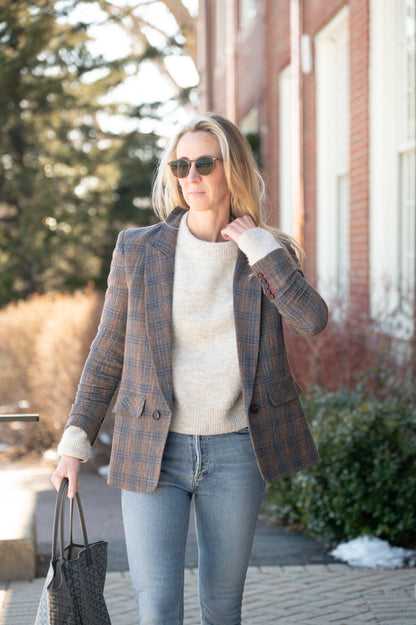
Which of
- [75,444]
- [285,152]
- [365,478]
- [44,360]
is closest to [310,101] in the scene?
[285,152]

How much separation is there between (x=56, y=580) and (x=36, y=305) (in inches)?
333

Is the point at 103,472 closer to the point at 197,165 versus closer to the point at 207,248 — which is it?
the point at 207,248

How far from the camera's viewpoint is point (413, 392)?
5.87 metres

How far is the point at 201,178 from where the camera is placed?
9.21 feet

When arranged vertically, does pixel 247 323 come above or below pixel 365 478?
above

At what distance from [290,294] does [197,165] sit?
1.64ft

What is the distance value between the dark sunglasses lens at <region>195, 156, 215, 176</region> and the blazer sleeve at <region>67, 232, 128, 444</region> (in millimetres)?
358

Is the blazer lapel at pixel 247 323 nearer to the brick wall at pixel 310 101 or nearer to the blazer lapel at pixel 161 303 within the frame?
the blazer lapel at pixel 161 303

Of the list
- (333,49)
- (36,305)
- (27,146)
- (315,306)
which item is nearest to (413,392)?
(315,306)

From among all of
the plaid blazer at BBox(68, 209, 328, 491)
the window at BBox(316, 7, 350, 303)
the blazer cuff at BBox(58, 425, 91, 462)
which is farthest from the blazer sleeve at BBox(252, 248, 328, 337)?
the window at BBox(316, 7, 350, 303)

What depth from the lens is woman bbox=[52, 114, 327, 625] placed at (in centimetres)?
269

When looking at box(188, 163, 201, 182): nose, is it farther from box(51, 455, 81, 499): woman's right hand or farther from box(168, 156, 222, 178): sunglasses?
box(51, 455, 81, 499): woman's right hand

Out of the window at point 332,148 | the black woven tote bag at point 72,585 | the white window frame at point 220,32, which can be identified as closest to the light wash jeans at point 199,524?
the black woven tote bag at point 72,585

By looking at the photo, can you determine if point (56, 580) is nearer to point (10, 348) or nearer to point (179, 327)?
point (179, 327)
